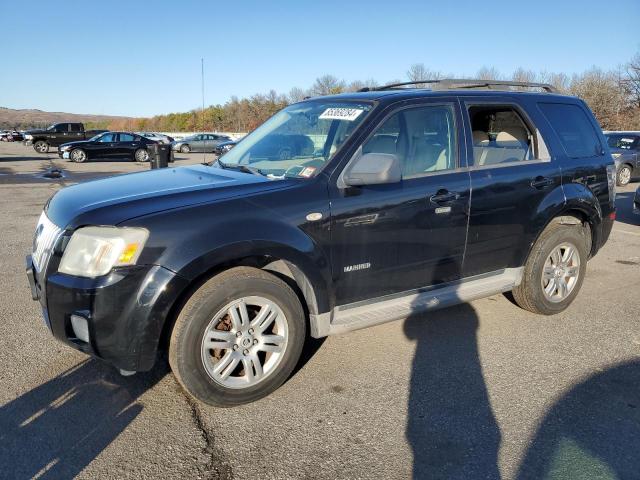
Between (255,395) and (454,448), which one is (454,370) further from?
(255,395)

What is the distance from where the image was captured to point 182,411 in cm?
305

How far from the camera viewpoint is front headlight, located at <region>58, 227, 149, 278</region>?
2.72 m

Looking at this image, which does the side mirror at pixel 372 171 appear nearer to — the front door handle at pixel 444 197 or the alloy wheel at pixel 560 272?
the front door handle at pixel 444 197

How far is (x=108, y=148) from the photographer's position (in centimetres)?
2342

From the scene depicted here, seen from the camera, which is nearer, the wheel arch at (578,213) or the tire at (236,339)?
the tire at (236,339)

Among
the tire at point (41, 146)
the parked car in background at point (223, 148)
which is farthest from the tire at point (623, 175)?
the tire at point (41, 146)

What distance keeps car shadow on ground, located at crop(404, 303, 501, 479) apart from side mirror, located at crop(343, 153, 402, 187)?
1.37 metres

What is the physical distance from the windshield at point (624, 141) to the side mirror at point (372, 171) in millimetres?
14961

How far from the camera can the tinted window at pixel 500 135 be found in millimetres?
4188

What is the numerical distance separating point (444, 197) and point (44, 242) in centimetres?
270

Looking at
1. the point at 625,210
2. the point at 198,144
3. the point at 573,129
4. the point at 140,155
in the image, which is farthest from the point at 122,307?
the point at 198,144

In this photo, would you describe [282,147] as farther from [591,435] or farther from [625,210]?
[625,210]

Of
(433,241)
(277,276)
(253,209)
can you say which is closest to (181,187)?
(253,209)

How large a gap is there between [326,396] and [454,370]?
0.97 meters
